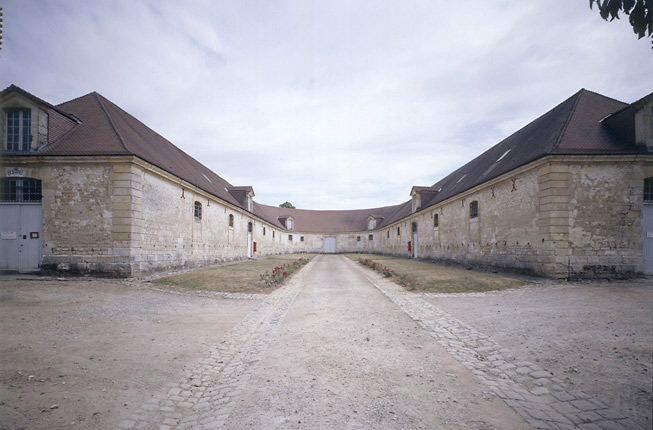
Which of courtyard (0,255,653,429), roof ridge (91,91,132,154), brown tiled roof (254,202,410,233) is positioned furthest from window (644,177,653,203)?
brown tiled roof (254,202,410,233)

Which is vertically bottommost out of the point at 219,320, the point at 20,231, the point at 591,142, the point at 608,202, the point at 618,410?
the point at 219,320

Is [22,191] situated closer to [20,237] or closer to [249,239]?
[20,237]

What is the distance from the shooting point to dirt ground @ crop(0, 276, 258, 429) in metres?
2.60

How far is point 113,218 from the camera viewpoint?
1043 cm

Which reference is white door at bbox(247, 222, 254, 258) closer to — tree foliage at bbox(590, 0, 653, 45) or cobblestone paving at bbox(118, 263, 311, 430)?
cobblestone paving at bbox(118, 263, 311, 430)

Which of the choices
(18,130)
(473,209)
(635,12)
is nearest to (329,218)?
(473,209)

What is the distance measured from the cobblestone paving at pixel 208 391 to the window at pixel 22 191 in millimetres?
11050

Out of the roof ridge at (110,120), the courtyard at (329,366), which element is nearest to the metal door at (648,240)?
the courtyard at (329,366)

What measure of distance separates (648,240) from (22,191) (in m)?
21.7

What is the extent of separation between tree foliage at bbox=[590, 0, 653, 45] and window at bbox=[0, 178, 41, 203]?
15260 mm

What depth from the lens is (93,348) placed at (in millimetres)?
3988

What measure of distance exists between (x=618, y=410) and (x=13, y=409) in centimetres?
502

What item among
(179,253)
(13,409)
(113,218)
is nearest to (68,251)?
(113,218)

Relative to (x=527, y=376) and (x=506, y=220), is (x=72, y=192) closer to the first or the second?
(x=527, y=376)
